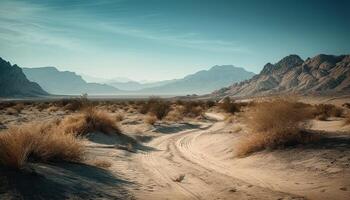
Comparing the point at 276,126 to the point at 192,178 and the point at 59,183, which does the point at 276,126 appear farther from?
the point at 59,183

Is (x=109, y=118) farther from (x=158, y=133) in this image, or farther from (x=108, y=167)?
(x=108, y=167)

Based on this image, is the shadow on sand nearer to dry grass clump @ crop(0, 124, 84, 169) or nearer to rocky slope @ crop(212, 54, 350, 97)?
dry grass clump @ crop(0, 124, 84, 169)

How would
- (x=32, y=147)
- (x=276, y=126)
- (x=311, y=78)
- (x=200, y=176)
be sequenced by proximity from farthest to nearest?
(x=311, y=78)
(x=276, y=126)
(x=200, y=176)
(x=32, y=147)

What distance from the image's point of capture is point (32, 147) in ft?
30.3

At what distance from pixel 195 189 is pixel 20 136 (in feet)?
14.6

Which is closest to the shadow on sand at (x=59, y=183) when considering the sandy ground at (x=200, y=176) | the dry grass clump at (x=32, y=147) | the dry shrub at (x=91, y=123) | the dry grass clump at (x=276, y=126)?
the sandy ground at (x=200, y=176)

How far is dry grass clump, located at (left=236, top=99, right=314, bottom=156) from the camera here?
43.8 feet

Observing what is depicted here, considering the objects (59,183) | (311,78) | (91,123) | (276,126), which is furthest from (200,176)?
(311,78)

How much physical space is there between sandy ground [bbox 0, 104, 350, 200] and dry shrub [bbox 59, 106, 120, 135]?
366 centimetres

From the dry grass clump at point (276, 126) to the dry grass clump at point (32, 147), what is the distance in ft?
20.6

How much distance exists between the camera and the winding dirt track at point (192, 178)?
8.84 m

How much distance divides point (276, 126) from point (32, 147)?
8.63 metres

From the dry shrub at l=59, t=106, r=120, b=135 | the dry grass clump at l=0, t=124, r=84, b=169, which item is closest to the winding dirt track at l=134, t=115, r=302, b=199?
the dry grass clump at l=0, t=124, r=84, b=169

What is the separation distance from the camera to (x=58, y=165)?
9.73 m
